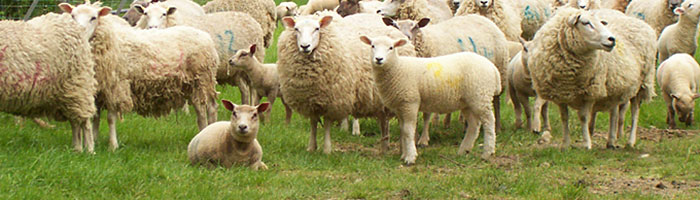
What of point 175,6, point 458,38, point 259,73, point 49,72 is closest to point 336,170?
point 49,72

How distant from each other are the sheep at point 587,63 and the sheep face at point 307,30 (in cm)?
213

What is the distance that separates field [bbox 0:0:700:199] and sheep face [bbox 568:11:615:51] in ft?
3.47

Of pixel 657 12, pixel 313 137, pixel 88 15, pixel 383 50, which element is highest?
pixel 88 15

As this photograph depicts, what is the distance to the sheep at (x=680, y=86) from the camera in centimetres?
1127

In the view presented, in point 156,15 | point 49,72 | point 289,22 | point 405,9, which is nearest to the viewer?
point 49,72

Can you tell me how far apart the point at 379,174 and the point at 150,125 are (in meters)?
3.33

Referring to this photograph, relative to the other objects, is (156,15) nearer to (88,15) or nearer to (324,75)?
(88,15)

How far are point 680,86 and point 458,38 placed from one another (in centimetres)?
305

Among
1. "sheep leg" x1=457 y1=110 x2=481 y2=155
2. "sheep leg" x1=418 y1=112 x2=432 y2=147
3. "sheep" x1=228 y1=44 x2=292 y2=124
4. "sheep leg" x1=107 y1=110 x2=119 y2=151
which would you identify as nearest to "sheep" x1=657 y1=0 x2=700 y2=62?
"sheep leg" x1=418 y1=112 x2=432 y2=147

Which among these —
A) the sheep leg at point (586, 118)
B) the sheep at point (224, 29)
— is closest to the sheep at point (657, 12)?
the sheep leg at point (586, 118)

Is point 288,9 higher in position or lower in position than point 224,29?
lower

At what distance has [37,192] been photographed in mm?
5742

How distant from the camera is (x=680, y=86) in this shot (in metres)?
11.5

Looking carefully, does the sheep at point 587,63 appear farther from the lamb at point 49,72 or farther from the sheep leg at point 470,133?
the lamb at point 49,72
